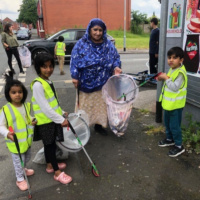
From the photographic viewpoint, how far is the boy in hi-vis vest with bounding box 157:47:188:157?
2.56m

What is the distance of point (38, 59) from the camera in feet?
7.23

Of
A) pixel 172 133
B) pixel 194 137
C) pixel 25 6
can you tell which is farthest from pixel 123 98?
pixel 25 6

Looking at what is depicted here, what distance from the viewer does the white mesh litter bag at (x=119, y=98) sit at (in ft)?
10.0

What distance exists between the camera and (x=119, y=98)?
10.7 ft

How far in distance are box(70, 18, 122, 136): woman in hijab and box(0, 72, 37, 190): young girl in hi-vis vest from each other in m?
0.99

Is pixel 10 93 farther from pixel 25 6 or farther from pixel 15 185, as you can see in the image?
pixel 25 6

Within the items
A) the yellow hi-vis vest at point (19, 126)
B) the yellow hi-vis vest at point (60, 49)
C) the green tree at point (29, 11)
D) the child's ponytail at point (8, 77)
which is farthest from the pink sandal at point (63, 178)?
the green tree at point (29, 11)

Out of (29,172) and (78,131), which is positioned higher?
(78,131)

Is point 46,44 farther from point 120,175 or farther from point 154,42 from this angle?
point 120,175

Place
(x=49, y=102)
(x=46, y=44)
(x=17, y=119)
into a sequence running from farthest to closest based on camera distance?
(x=46, y=44)
(x=49, y=102)
(x=17, y=119)

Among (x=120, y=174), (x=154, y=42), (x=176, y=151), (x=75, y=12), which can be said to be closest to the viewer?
(x=120, y=174)

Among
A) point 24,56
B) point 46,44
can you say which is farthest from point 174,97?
point 46,44

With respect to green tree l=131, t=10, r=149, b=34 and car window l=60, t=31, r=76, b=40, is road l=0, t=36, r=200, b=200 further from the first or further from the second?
green tree l=131, t=10, r=149, b=34

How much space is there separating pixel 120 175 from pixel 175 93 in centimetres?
122
